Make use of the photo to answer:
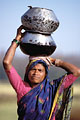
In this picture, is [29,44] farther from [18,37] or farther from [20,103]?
[20,103]

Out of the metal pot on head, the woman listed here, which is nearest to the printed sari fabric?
the woman

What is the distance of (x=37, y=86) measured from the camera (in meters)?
5.12

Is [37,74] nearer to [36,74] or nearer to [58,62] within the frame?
[36,74]

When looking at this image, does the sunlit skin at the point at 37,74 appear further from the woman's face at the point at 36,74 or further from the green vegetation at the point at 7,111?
the green vegetation at the point at 7,111

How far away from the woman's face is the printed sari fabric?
0.05 metres

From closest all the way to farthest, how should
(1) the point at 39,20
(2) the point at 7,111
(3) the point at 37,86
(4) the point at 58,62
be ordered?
1. (1) the point at 39,20
2. (3) the point at 37,86
3. (4) the point at 58,62
4. (2) the point at 7,111

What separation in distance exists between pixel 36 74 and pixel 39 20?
59 centimetres

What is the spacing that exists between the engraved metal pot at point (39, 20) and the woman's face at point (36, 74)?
1.29 ft

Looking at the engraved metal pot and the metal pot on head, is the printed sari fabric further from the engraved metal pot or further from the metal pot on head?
the engraved metal pot

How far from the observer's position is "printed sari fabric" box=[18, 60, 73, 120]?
5051 mm

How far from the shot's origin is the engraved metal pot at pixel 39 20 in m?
5.02

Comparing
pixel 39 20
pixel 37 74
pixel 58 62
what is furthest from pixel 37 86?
pixel 39 20

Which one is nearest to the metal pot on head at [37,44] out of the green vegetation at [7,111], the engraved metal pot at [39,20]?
the engraved metal pot at [39,20]

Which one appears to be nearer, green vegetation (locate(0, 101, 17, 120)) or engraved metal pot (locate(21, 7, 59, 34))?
engraved metal pot (locate(21, 7, 59, 34))
